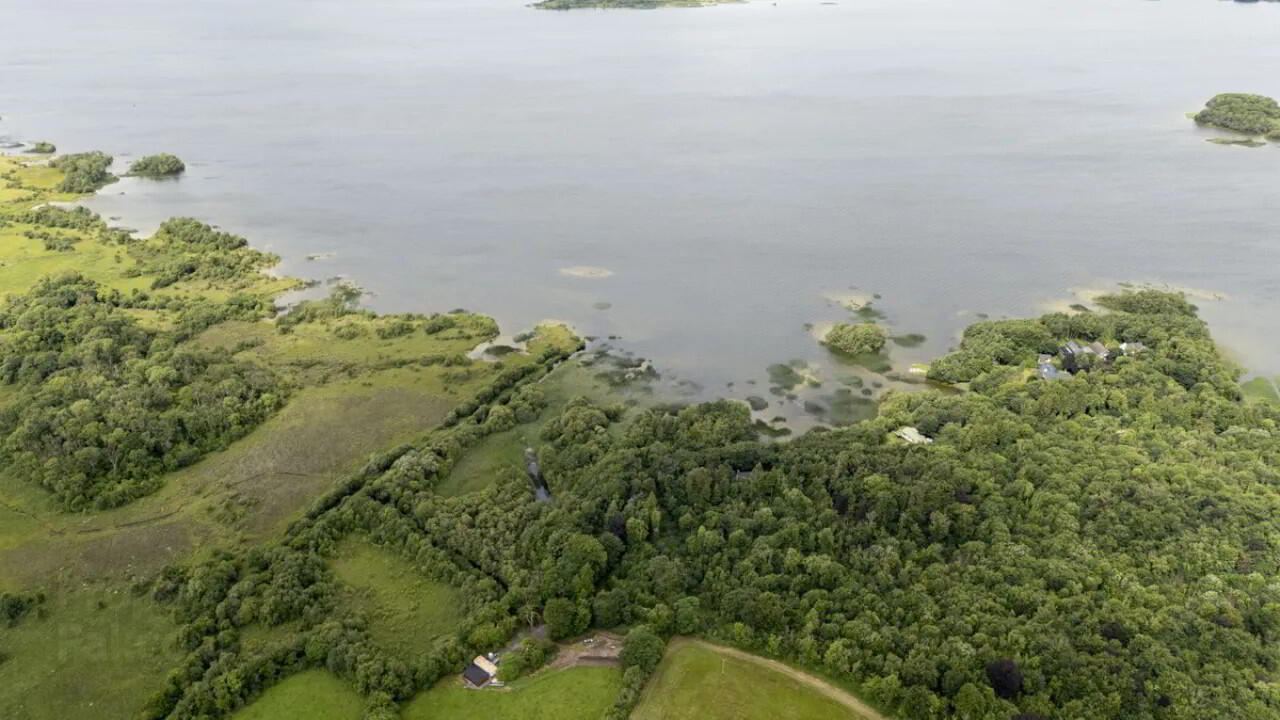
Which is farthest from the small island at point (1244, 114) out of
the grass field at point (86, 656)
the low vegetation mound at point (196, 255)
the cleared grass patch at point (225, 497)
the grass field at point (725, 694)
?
the grass field at point (86, 656)

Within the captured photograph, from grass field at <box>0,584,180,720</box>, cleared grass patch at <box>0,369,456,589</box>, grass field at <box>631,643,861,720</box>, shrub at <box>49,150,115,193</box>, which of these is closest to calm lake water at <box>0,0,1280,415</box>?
shrub at <box>49,150,115,193</box>

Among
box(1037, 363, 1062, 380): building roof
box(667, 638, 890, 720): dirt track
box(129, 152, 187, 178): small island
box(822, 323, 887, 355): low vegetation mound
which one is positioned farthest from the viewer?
box(129, 152, 187, 178): small island

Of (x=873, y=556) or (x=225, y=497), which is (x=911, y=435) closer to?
(x=873, y=556)

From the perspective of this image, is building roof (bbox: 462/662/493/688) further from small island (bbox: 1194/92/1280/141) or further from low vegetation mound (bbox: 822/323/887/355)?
small island (bbox: 1194/92/1280/141)

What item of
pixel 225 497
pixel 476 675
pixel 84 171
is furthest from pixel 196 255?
pixel 476 675

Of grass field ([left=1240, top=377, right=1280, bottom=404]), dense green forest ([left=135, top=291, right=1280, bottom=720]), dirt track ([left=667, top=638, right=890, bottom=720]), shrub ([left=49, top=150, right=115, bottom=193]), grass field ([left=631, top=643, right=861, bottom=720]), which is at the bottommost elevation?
grass field ([left=631, top=643, right=861, bottom=720])
